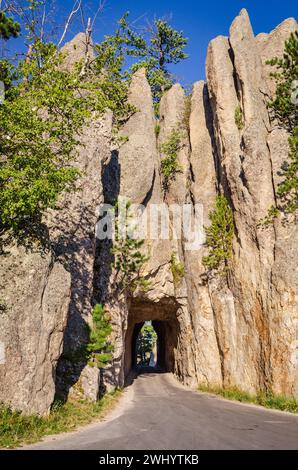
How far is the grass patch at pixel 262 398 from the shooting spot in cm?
1491

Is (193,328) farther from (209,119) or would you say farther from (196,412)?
(209,119)

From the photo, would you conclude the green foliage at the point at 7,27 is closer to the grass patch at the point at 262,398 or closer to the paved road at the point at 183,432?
the paved road at the point at 183,432

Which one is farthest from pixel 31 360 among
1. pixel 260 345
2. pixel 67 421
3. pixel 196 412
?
pixel 260 345

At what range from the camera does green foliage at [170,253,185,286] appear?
87.2ft

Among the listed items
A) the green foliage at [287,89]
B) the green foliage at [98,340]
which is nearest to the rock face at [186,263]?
the green foliage at [98,340]

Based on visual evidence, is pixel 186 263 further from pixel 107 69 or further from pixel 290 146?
pixel 107 69

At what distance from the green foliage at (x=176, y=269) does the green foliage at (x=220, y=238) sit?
114 inches

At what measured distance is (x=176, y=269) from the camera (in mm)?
26703

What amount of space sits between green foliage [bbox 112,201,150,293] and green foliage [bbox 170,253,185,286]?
462 cm

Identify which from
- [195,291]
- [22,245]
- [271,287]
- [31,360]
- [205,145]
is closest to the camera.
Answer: [31,360]

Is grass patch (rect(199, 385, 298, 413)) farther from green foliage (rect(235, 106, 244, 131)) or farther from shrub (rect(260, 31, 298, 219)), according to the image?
green foliage (rect(235, 106, 244, 131))

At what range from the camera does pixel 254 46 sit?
26125 mm

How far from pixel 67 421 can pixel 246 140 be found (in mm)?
18448

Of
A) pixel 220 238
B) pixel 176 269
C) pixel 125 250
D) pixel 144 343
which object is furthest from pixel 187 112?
pixel 144 343
